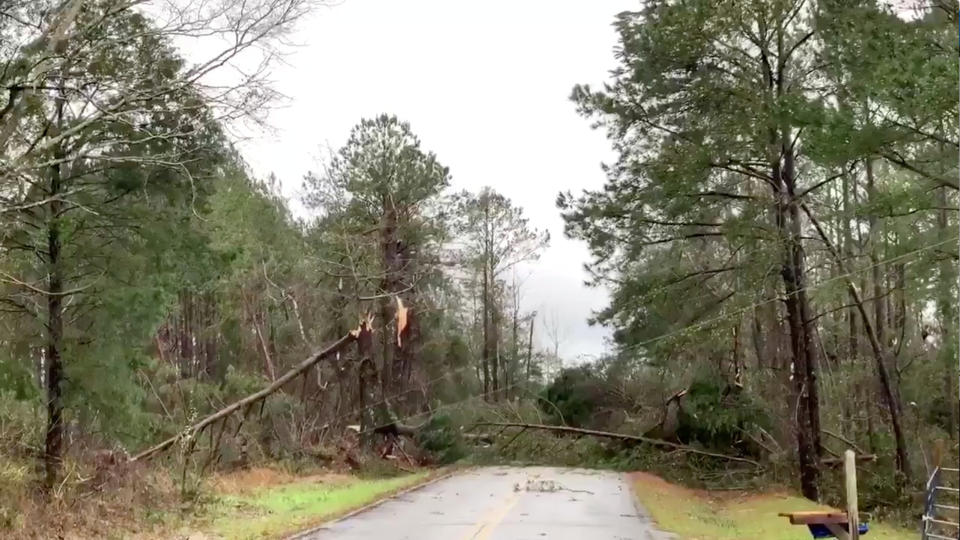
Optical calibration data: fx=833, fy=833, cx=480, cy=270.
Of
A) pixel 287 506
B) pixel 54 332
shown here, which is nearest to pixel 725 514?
pixel 287 506

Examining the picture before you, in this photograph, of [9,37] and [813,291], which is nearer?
[9,37]

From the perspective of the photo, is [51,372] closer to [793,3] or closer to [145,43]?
[145,43]

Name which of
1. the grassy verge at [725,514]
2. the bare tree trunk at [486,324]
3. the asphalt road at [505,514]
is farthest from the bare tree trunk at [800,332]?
the bare tree trunk at [486,324]

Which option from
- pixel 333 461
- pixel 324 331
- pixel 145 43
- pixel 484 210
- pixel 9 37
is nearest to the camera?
pixel 9 37

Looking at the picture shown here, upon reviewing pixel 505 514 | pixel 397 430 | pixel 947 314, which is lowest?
pixel 505 514

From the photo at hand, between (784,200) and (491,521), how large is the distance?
384 inches

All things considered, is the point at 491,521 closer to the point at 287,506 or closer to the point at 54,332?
the point at 287,506

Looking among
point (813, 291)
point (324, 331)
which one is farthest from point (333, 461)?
point (813, 291)

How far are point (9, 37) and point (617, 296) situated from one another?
48.0ft

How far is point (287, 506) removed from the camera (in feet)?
52.4

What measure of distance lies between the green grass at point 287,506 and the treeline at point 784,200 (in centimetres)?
789

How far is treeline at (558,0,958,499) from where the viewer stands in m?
12.8

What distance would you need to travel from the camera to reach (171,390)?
28.5 metres

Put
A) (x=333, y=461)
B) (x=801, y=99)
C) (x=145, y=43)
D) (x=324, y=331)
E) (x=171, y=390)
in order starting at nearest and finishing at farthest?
(x=145, y=43) → (x=801, y=99) → (x=333, y=461) → (x=171, y=390) → (x=324, y=331)
